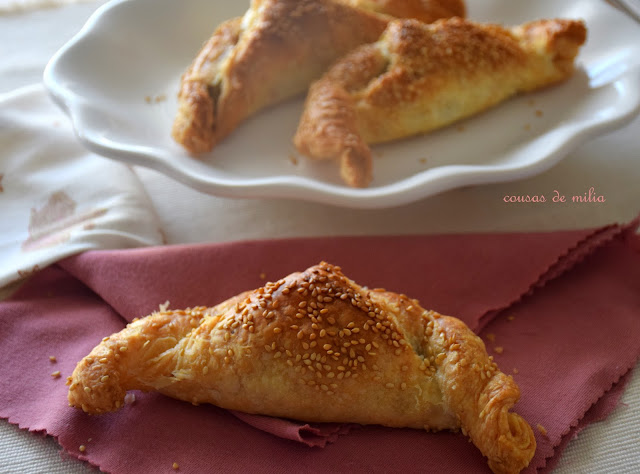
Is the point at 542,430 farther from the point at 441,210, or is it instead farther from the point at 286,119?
the point at 286,119

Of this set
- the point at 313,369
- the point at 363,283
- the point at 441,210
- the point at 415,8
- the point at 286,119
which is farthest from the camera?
the point at 415,8

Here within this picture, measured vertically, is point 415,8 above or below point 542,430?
above

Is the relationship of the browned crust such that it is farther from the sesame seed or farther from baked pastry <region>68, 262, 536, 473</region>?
the sesame seed

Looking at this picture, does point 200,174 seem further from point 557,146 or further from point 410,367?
point 557,146

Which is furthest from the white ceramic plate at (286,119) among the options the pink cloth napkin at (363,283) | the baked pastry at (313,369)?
the baked pastry at (313,369)

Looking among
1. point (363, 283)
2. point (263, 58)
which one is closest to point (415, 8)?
point (263, 58)

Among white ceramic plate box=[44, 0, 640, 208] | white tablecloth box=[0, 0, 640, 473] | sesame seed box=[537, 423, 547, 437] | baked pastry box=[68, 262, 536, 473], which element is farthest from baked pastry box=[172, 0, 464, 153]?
sesame seed box=[537, 423, 547, 437]

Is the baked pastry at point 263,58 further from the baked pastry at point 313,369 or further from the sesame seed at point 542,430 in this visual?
the sesame seed at point 542,430
